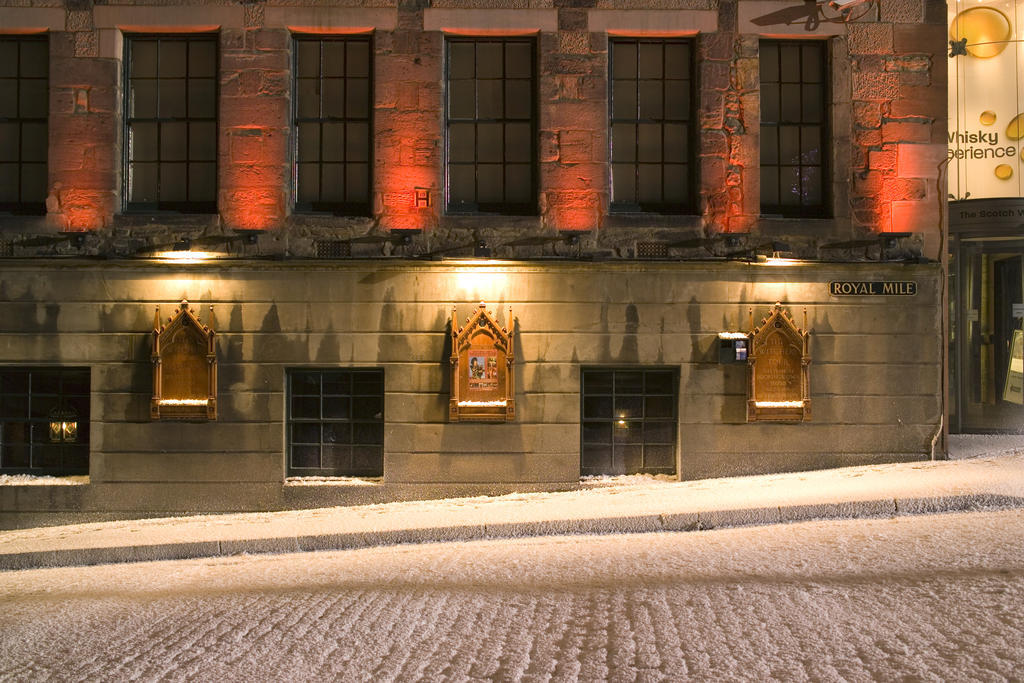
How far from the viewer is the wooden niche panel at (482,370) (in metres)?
12.9

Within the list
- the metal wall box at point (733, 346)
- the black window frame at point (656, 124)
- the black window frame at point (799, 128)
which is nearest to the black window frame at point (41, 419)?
the black window frame at point (656, 124)

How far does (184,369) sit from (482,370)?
4.07 metres

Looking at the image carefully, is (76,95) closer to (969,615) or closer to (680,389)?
(680,389)

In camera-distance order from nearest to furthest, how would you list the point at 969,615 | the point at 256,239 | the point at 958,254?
the point at 969,615 → the point at 256,239 → the point at 958,254

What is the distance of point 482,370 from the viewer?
13000 millimetres

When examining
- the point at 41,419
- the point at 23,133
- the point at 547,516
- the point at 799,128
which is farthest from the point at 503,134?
the point at 41,419

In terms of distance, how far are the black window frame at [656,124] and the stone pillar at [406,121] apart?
2432mm

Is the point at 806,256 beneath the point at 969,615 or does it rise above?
above

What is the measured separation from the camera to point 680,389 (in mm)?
13180

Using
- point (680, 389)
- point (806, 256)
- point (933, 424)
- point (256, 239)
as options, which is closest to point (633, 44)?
point (806, 256)

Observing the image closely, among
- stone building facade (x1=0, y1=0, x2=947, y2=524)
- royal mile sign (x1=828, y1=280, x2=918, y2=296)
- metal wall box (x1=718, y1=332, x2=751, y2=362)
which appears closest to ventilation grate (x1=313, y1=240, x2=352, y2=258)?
stone building facade (x1=0, y1=0, x2=947, y2=524)

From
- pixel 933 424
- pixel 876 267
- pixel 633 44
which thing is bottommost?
pixel 933 424

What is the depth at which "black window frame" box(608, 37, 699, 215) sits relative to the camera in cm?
1341

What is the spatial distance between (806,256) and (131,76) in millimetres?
9723
